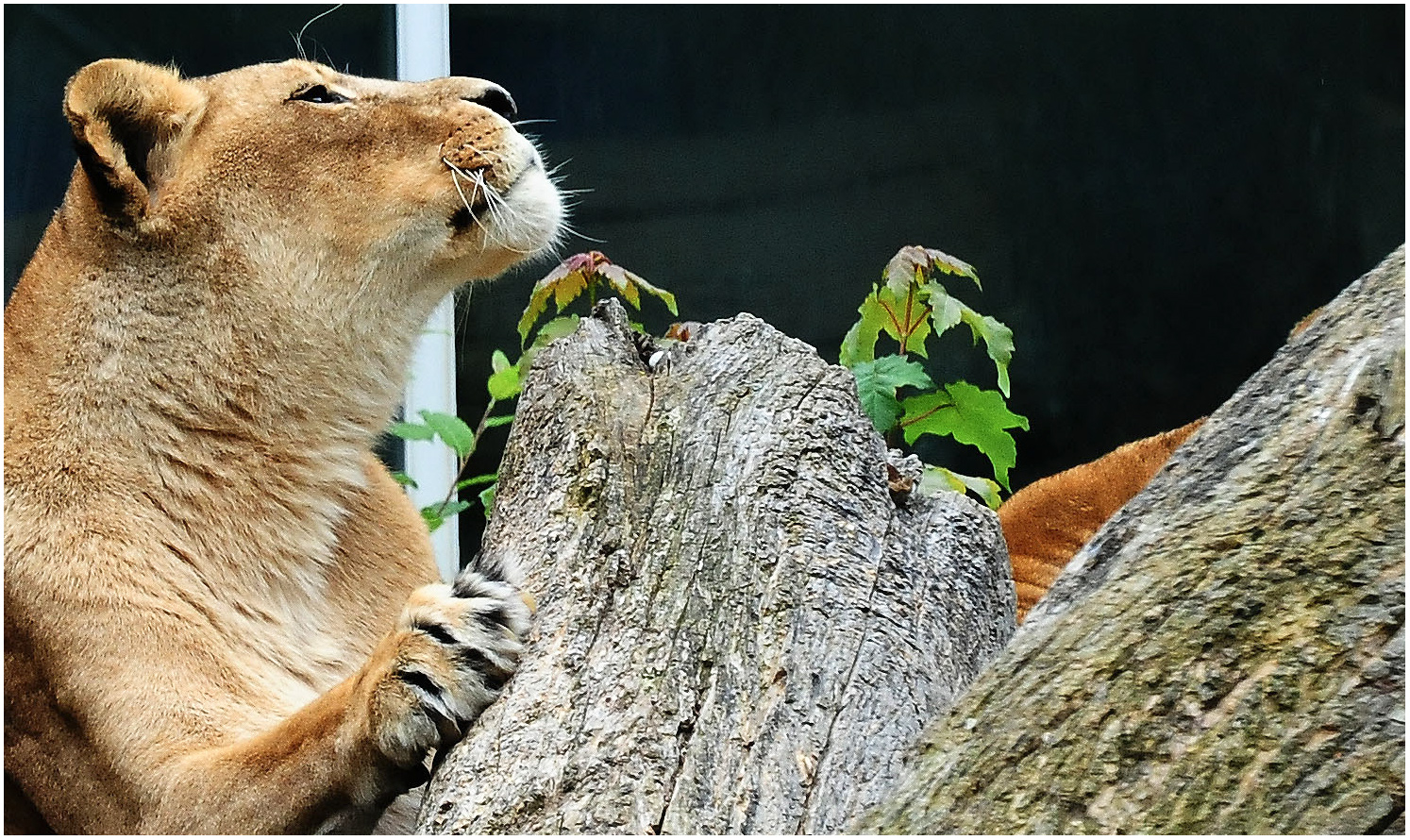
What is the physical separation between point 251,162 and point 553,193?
0.49 metres

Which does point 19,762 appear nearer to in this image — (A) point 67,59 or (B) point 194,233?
(B) point 194,233

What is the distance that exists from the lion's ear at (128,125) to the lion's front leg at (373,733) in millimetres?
891

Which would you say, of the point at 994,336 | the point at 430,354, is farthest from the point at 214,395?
the point at 430,354

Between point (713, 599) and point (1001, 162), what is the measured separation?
3.03m

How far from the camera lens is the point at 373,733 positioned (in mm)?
1675

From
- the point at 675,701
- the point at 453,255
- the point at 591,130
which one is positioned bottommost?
the point at 675,701

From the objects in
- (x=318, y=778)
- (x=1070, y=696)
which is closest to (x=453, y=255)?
(x=318, y=778)

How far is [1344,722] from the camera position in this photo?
1185 millimetres

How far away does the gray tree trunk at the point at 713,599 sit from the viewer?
1519 mm

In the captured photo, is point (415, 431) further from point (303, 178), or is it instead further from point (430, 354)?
point (303, 178)

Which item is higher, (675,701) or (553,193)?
(553,193)

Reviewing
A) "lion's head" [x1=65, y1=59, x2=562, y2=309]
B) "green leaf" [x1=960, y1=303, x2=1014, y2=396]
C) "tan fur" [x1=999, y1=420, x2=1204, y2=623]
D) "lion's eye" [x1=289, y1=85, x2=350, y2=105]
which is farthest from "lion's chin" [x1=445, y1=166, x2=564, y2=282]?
"tan fur" [x1=999, y1=420, x2=1204, y2=623]

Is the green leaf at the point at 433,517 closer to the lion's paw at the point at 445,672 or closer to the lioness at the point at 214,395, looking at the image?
the lioness at the point at 214,395

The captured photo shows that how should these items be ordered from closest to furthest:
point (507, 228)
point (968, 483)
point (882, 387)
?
point (507, 228)
point (882, 387)
point (968, 483)
